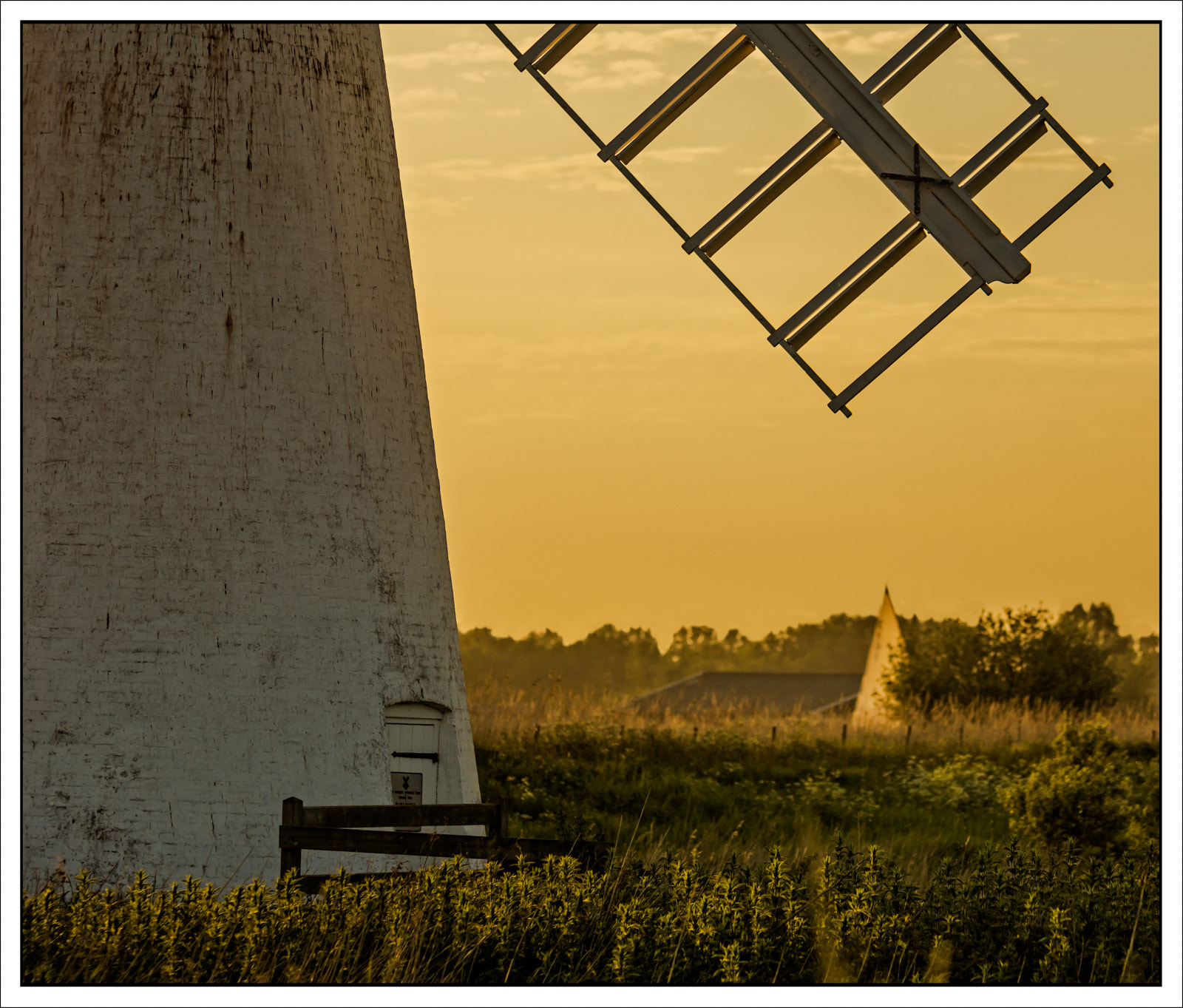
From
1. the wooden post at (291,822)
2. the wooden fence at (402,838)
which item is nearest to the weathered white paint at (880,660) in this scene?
the wooden fence at (402,838)

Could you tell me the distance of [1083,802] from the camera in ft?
A: 45.9

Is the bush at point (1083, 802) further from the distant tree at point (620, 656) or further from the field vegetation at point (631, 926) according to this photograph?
the distant tree at point (620, 656)

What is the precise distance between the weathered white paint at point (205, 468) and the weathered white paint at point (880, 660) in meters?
26.5

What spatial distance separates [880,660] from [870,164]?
1110 inches

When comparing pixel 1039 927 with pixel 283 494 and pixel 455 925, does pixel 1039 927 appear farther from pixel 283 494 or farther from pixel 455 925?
pixel 283 494

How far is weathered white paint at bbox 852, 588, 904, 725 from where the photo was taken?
1363 inches

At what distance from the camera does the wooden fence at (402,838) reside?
24.6 ft

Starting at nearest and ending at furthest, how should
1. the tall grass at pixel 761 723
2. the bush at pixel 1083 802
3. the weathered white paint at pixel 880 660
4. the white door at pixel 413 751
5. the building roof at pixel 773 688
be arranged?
the white door at pixel 413 751 < the bush at pixel 1083 802 < the tall grass at pixel 761 723 < the weathered white paint at pixel 880 660 < the building roof at pixel 773 688

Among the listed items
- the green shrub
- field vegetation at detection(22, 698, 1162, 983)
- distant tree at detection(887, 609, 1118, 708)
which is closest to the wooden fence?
field vegetation at detection(22, 698, 1162, 983)

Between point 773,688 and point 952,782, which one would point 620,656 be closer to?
point 773,688

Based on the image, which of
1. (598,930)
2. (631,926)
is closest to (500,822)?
(598,930)

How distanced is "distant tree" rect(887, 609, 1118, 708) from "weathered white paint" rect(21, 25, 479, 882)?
82.1 feet

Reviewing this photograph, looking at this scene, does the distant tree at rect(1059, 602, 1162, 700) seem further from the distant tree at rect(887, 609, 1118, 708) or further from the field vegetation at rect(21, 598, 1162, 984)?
the field vegetation at rect(21, 598, 1162, 984)

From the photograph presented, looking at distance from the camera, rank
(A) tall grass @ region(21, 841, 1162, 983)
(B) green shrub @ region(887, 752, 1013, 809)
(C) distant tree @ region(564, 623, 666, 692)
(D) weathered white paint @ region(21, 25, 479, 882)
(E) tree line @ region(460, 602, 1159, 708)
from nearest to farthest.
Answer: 1. (A) tall grass @ region(21, 841, 1162, 983)
2. (D) weathered white paint @ region(21, 25, 479, 882)
3. (B) green shrub @ region(887, 752, 1013, 809)
4. (E) tree line @ region(460, 602, 1159, 708)
5. (C) distant tree @ region(564, 623, 666, 692)
